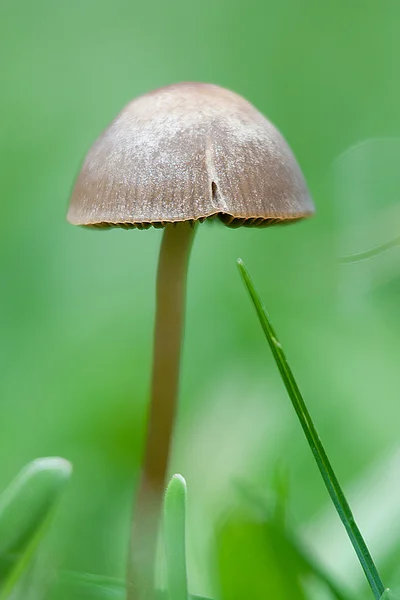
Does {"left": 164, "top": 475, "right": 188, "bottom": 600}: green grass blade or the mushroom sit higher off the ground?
the mushroom

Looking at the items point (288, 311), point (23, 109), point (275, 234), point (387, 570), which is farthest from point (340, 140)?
point (387, 570)

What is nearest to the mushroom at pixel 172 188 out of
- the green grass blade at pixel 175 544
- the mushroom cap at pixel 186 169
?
the mushroom cap at pixel 186 169

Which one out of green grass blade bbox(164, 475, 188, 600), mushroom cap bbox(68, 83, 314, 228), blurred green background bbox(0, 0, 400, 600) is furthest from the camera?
blurred green background bbox(0, 0, 400, 600)

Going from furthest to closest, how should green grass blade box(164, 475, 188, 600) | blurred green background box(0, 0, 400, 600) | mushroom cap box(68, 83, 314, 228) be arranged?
blurred green background box(0, 0, 400, 600), mushroom cap box(68, 83, 314, 228), green grass blade box(164, 475, 188, 600)

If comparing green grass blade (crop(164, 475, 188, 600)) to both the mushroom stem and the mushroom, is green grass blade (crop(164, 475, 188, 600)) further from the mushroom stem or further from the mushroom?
the mushroom stem

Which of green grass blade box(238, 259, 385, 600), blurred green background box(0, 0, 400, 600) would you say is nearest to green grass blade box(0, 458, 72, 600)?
blurred green background box(0, 0, 400, 600)

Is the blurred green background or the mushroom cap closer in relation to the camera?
the mushroom cap

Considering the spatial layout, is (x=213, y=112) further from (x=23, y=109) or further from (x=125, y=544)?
(x=23, y=109)
